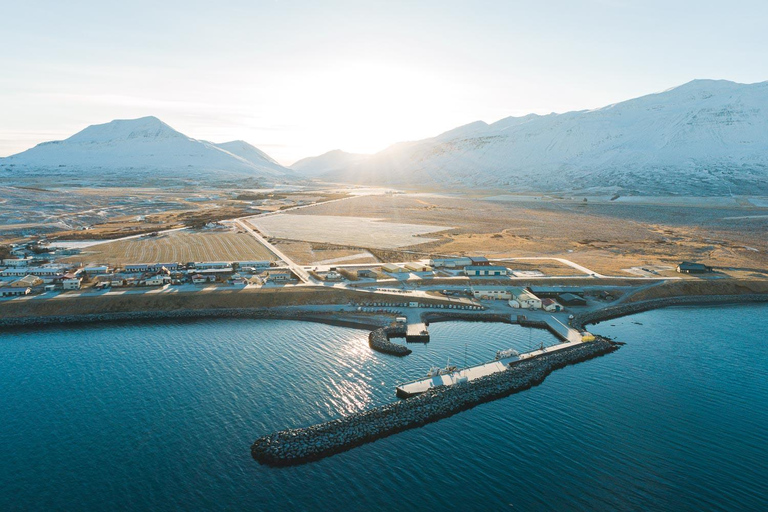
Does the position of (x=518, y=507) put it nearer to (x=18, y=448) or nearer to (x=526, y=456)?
(x=526, y=456)

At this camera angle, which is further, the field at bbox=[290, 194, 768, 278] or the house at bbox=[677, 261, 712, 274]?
the field at bbox=[290, 194, 768, 278]

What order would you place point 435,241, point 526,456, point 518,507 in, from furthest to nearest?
point 435,241 → point 526,456 → point 518,507

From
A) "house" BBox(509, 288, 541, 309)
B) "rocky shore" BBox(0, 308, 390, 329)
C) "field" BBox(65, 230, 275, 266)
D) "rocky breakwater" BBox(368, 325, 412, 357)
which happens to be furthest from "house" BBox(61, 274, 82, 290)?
"house" BBox(509, 288, 541, 309)

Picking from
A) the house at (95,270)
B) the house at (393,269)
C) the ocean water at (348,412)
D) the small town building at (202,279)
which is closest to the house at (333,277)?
the house at (393,269)

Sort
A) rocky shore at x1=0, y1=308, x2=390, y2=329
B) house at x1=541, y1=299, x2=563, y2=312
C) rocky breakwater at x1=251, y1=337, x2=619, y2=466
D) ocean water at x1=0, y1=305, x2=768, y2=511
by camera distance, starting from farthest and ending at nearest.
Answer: house at x1=541, y1=299, x2=563, y2=312 → rocky shore at x1=0, y1=308, x2=390, y2=329 → rocky breakwater at x1=251, y1=337, x2=619, y2=466 → ocean water at x1=0, y1=305, x2=768, y2=511

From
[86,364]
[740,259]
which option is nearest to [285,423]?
[86,364]

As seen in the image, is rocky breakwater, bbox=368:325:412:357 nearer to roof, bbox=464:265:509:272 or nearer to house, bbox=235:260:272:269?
roof, bbox=464:265:509:272
